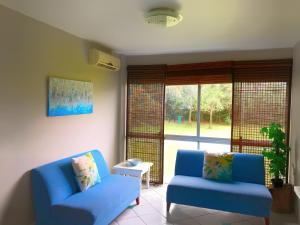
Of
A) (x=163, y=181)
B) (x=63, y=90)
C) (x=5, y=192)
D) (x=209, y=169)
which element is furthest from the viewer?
(x=163, y=181)

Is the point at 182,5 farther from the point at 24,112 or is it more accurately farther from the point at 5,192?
the point at 5,192

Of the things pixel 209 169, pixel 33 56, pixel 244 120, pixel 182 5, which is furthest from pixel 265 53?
pixel 33 56

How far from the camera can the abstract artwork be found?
9.89 feet

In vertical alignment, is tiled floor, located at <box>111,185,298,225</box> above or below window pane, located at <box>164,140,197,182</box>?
below

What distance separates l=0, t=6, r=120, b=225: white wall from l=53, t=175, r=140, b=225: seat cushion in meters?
0.47

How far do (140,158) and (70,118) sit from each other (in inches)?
67.7

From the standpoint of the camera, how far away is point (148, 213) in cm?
335

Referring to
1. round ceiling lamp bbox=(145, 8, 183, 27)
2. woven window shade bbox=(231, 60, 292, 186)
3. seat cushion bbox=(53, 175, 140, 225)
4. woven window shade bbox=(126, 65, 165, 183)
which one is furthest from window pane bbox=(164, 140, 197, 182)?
round ceiling lamp bbox=(145, 8, 183, 27)

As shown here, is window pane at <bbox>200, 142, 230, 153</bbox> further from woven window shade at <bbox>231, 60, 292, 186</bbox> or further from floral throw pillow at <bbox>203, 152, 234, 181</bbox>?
floral throw pillow at <bbox>203, 152, 234, 181</bbox>

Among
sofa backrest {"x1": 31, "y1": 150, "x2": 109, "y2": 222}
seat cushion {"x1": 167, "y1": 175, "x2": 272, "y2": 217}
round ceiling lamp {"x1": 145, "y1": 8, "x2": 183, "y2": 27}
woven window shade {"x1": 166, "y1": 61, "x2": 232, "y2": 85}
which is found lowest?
seat cushion {"x1": 167, "y1": 175, "x2": 272, "y2": 217}

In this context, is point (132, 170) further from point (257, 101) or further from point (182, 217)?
point (257, 101)

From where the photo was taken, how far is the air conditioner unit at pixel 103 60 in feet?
11.9

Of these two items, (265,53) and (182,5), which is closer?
(182,5)

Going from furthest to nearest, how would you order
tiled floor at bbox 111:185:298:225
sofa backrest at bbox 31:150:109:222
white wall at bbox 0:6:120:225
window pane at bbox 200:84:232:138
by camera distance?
1. window pane at bbox 200:84:232:138
2. tiled floor at bbox 111:185:298:225
3. sofa backrest at bbox 31:150:109:222
4. white wall at bbox 0:6:120:225
